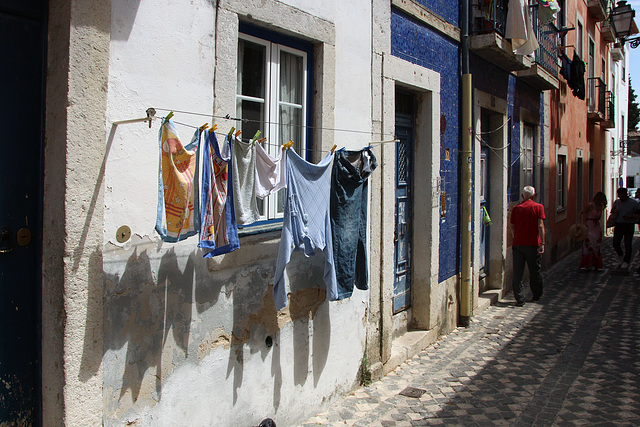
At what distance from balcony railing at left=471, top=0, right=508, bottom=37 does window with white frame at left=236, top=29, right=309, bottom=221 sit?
448 cm

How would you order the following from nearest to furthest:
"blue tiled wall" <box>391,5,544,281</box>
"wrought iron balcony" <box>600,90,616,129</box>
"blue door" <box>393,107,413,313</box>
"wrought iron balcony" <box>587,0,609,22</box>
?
"blue tiled wall" <box>391,5,544,281</box> < "blue door" <box>393,107,413,313</box> < "wrought iron balcony" <box>587,0,609,22</box> < "wrought iron balcony" <box>600,90,616,129</box>

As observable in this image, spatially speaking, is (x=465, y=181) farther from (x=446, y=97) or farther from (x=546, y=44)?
(x=546, y=44)

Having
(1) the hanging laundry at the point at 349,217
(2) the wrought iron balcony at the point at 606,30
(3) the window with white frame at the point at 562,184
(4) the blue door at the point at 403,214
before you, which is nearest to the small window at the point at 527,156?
(3) the window with white frame at the point at 562,184

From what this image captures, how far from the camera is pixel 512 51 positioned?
8.78 m

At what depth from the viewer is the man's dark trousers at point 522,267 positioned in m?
9.12

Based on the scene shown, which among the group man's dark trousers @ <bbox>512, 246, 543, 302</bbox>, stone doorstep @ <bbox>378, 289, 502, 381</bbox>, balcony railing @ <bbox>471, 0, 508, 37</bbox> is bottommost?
stone doorstep @ <bbox>378, 289, 502, 381</bbox>

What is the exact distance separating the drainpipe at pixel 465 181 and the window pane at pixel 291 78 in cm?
381

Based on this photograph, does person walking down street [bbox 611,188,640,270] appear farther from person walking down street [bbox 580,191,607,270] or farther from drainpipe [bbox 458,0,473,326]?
drainpipe [bbox 458,0,473,326]

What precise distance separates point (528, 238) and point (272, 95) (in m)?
6.13

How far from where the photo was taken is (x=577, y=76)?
14.8 m

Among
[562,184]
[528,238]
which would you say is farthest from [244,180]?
[562,184]

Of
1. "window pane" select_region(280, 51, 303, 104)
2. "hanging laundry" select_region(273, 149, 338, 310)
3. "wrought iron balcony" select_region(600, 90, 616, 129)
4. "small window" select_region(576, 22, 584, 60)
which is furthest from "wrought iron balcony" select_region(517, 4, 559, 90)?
"wrought iron balcony" select_region(600, 90, 616, 129)

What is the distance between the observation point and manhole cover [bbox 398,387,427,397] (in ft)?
17.5

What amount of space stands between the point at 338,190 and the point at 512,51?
215 inches
